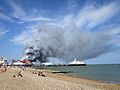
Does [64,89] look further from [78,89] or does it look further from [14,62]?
[14,62]

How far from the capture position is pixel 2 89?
2034 cm

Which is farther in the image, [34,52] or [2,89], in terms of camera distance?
[34,52]

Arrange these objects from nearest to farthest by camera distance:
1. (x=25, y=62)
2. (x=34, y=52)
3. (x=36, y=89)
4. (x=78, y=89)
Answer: (x=36, y=89), (x=78, y=89), (x=25, y=62), (x=34, y=52)

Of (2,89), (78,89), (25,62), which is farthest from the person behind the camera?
(25,62)

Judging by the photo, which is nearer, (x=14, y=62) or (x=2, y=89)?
(x=2, y=89)

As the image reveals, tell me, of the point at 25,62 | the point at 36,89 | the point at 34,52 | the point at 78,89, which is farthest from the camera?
the point at 34,52

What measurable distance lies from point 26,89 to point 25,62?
15820 centimetres

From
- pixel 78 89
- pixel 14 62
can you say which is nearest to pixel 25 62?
pixel 14 62

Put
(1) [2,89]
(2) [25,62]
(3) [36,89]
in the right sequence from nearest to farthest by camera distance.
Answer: (1) [2,89]
(3) [36,89]
(2) [25,62]

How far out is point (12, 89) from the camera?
2080 centimetres

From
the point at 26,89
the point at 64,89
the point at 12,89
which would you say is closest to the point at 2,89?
the point at 12,89

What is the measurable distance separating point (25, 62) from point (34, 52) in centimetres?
2398

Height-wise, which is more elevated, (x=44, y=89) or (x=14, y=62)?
(x=14, y=62)

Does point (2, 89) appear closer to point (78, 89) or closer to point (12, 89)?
point (12, 89)
